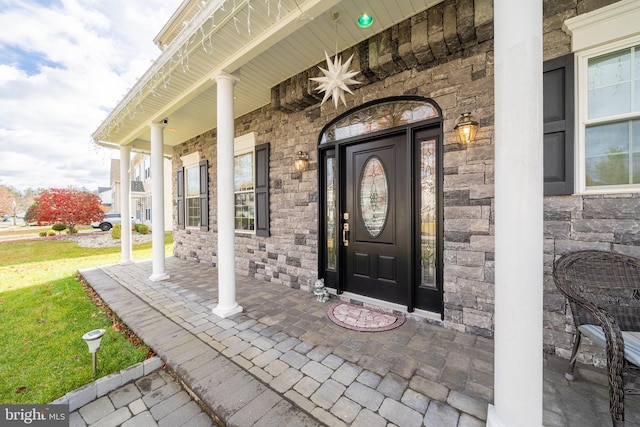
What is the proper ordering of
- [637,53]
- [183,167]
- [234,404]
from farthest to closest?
1. [183,167]
2. [637,53]
3. [234,404]

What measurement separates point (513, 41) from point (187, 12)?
663 centimetres

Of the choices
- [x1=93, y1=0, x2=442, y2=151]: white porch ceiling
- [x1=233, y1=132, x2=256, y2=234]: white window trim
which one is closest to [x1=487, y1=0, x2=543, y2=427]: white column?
[x1=93, y1=0, x2=442, y2=151]: white porch ceiling

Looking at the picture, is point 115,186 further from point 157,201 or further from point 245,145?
point 245,145

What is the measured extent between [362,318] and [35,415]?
2690 millimetres

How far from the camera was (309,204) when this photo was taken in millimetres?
3711

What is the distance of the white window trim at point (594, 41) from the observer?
5.69 ft

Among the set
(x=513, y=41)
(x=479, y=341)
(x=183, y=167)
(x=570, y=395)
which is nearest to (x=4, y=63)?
(x=183, y=167)

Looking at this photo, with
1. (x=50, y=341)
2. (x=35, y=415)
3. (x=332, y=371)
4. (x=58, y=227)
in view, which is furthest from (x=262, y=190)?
(x=58, y=227)

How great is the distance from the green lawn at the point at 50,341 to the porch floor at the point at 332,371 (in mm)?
Answer: 277

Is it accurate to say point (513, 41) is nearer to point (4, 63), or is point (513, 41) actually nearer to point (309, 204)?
point (309, 204)

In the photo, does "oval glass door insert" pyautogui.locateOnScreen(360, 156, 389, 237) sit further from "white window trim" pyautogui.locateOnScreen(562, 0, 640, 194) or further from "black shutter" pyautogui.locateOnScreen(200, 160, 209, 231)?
"black shutter" pyautogui.locateOnScreen(200, 160, 209, 231)

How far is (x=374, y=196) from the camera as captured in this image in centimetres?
318

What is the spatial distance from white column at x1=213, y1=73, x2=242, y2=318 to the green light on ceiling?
1612 mm

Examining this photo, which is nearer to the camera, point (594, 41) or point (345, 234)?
point (594, 41)
